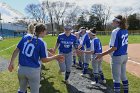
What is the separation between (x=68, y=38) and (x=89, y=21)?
9465 centimetres

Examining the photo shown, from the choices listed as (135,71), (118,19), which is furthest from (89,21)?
(118,19)

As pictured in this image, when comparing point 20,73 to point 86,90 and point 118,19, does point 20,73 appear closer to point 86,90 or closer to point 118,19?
point 118,19

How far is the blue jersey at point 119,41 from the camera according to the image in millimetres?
8414

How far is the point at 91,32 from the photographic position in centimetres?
1116

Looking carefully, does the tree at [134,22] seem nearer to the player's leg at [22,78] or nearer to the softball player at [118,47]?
the softball player at [118,47]

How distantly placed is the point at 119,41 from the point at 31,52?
8.13 feet

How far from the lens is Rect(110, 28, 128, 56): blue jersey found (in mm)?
8414

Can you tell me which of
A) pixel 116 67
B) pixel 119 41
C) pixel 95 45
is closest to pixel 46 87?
pixel 95 45

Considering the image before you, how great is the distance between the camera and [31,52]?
695cm

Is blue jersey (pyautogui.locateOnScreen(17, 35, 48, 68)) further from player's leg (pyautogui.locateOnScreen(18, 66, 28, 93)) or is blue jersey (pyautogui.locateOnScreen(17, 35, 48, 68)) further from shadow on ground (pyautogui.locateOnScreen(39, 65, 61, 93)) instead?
shadow on ground (pyautogui.locateOnScreen(39, 65, 61, 93))

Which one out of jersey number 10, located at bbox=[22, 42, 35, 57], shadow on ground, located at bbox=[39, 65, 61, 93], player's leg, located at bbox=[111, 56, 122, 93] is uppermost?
jersey number 10, located at bbox=[22, 42, 35, 57]

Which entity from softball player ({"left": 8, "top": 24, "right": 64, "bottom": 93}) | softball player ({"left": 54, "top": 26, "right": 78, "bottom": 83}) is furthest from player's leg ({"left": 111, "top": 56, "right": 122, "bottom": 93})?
softball player ({"left": 54, "top": 26, "right": 78, "bottom": 83})

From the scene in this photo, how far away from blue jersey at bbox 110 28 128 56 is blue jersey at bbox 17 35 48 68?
206 centimetres

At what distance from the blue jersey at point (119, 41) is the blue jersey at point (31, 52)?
2.06 metres
